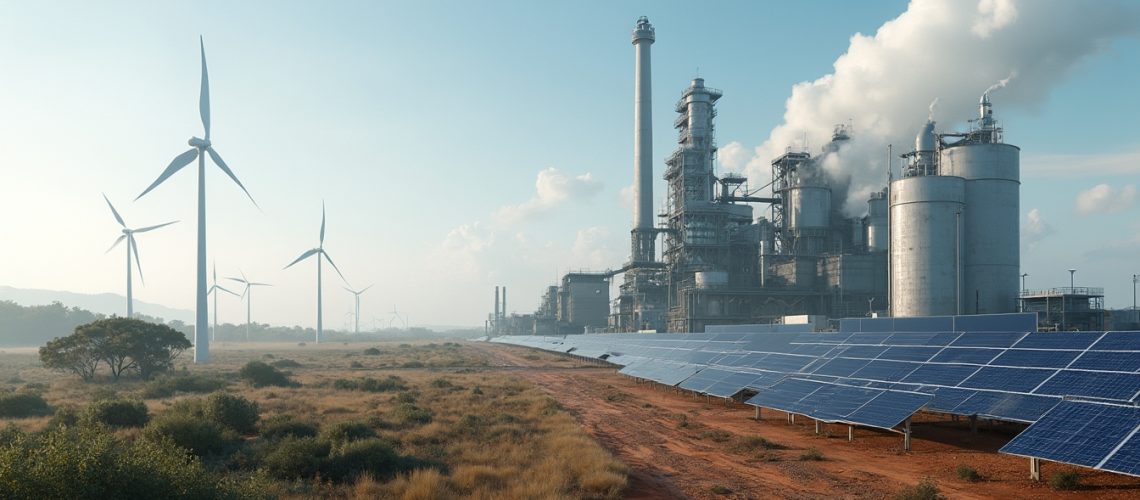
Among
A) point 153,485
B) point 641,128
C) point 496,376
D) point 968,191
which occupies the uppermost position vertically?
point 641,128

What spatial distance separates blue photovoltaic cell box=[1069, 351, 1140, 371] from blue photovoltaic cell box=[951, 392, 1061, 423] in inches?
98.1

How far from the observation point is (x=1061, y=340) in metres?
25.6

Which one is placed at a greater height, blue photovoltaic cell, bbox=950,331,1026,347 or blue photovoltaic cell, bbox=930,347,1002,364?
blue photovoltaic cell, bbox=950,331,1026,347

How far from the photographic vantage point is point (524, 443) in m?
25.2

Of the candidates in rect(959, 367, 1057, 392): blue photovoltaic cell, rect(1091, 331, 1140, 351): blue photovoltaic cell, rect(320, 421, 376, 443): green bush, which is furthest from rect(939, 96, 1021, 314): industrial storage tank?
rect(320, 421, 376, 443): green bush

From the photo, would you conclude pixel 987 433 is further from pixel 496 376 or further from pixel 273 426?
pixel 496 376

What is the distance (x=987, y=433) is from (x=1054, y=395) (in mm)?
5846

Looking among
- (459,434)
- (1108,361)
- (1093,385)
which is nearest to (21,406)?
(459,434)

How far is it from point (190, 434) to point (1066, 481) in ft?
82.5

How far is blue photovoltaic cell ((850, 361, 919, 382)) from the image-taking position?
92.2 feet

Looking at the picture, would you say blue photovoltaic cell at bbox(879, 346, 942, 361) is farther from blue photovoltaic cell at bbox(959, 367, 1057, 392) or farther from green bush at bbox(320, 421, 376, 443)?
green bush at bbox(320, 421, 376, 443)

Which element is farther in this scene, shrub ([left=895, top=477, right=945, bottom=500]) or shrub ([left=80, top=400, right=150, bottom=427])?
shrub ([left=80, top=400, right=150, bottom=427])

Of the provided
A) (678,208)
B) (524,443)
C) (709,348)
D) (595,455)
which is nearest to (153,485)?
(595,455)

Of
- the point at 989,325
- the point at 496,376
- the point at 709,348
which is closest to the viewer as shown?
the point at 989,325
